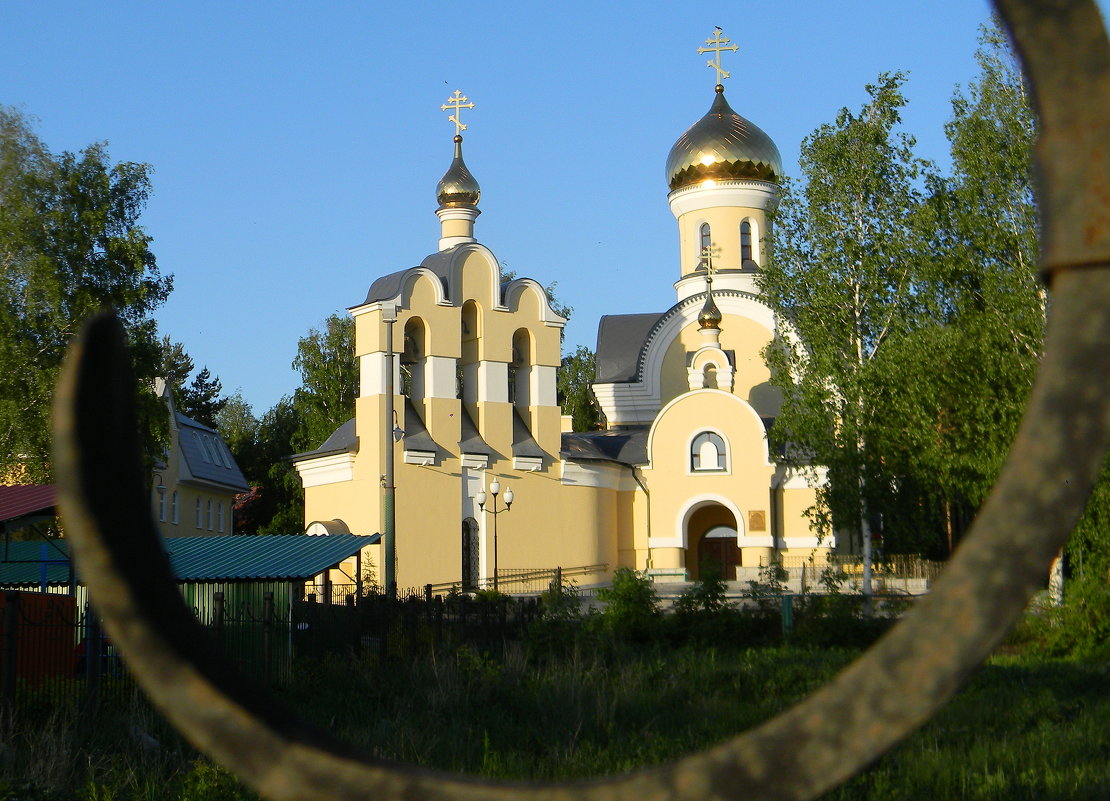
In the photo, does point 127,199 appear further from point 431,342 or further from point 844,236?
point 844,236

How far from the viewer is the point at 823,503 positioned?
23703 mm

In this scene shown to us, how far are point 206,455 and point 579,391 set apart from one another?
15.5 metres

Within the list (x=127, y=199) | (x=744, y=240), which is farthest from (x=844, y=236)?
(x=127, y=199)

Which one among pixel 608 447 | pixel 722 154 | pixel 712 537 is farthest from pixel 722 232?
pixel 712 537

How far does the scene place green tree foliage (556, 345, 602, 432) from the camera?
5031 cm

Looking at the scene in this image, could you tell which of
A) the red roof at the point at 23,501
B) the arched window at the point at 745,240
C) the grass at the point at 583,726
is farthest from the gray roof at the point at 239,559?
the arched window at the point at 745,240

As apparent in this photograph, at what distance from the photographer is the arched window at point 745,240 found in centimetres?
3762

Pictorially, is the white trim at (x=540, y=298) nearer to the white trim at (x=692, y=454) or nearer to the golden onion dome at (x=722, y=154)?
the white trim at (x=692, y=454)

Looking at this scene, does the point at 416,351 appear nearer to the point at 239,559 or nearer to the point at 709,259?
the point at 709,259

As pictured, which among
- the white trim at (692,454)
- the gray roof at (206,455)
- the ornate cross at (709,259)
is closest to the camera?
the white trim at (692,454)

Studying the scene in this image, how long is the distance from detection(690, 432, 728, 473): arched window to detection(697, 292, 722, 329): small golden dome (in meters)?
3.59

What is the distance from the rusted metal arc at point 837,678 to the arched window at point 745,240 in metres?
37.5

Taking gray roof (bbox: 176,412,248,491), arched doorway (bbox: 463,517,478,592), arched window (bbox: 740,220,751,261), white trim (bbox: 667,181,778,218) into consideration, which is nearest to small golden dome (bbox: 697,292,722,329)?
arched window (bbox: 740,220,751,261)

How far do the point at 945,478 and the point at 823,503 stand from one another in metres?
3.32
